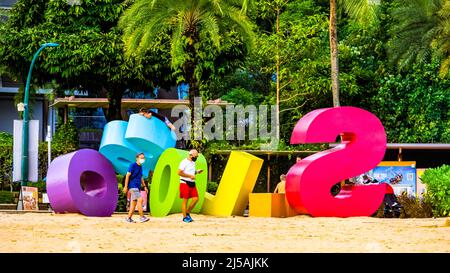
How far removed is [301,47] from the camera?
5122 centimetres

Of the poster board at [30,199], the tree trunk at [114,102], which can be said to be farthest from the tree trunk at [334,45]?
the tree trunk at [114,102]

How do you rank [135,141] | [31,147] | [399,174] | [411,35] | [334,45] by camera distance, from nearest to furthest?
[135,141]
[31,147]
[334,45]
[399,174]
[411,35]

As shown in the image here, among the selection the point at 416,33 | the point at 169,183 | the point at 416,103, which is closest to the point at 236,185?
the point at 169,183

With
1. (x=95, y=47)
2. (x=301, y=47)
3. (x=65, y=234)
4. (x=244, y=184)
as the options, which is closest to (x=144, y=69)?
(x=95, y=47)

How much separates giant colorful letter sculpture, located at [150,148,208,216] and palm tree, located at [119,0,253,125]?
29.4 feet

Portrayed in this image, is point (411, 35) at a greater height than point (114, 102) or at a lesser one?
greater

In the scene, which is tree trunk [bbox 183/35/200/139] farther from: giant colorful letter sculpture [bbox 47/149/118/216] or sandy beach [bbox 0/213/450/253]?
sandy beach [bbox 0/213/450/253]

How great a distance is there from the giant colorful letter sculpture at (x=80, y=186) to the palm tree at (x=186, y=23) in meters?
9.52

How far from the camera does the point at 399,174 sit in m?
38.0

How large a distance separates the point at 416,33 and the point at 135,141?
89.2 feet

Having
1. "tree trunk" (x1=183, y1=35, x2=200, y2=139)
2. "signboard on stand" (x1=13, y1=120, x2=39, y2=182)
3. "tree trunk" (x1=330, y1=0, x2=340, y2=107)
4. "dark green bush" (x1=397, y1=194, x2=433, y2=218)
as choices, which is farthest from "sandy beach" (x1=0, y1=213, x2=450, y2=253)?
"tree trunk" (x1=183, y1=35, x2=200, y2=139)

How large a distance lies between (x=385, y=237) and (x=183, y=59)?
64.6ft

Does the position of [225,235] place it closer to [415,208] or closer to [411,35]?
[415,208]

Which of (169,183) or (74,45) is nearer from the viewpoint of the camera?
(169,183)
